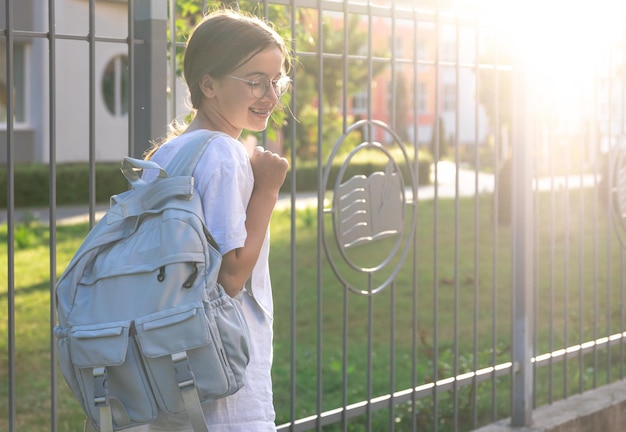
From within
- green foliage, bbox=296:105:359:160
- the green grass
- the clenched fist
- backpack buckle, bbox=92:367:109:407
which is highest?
green foliage, bbox=296:105:359:160

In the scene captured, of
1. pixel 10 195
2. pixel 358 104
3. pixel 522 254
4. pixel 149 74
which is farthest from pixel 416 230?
pixel 358 104

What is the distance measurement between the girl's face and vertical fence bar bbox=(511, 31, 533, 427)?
239cm

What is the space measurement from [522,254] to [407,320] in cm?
431

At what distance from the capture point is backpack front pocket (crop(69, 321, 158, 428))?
214cm

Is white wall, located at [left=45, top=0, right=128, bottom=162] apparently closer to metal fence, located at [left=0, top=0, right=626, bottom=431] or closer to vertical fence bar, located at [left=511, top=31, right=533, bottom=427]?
metal fence, located at [left=0, top=0, right=626, bottom=431]

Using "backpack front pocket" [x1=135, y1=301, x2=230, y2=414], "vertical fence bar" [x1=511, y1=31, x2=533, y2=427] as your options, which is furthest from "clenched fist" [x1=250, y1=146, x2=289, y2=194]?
"vertical fence bar" [x1=511, y1=31, x2=533, y2=427]

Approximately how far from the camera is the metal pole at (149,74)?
317 cm

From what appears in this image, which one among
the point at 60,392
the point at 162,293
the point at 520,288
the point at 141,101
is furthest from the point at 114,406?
the point at 60,392

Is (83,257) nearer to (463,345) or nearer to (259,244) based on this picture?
(259,244)

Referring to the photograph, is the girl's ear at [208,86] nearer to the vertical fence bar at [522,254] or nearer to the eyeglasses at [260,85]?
the eyeglasses at [260,85]

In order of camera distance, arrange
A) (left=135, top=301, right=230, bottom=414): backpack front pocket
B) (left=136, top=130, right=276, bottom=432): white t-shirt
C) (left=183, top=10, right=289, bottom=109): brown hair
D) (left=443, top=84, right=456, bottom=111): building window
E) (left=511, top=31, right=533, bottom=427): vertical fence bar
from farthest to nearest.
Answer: (left=443, top=84, right=456, bottom=111): building window, (left=511, top=31, right=533, bottom=427): vertical fence bar, (left=183, top=10, right=289, bottom=109): brown hair, (left=136, top=130, right=276, bottom=432): white t-shirt, (left=135, top=301, right=230, bottom=414): backpack front pocket

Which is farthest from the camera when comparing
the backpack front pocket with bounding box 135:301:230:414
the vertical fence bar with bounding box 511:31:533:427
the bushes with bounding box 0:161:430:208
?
the bushes with bounding box 0:161:430:208

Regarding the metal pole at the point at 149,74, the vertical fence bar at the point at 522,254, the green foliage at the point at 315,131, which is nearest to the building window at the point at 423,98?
the green foliage at the point at 315,131

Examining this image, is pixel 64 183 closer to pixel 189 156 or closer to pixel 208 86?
pixel 208 86
